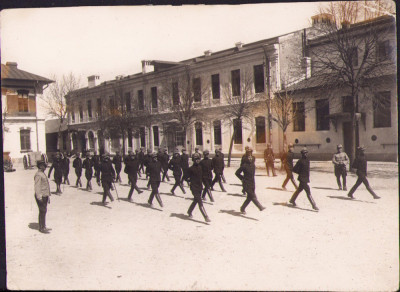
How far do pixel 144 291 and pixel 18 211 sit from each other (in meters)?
3.10

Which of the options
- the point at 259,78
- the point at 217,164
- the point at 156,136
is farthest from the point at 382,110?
the point at 156,136

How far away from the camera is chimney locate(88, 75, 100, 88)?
7477mm

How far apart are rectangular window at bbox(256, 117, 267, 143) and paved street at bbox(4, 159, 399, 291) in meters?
2.30

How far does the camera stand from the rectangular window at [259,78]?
12.0 m

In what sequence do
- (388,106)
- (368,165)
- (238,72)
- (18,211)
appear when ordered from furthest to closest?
(238,72) < (368,165) < (388,106) < (18,211)

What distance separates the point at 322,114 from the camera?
9.36m

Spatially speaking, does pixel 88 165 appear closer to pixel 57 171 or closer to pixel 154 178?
pixel 57 171

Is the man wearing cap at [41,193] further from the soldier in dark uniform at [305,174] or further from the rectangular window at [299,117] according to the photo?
the rectangular window at [299,117]

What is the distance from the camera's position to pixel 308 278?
526 cm

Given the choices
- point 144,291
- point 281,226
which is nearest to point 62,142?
point 144,291

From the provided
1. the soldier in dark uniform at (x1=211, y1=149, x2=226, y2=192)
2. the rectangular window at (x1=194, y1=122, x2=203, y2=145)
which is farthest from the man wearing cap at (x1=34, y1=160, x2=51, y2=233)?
the rectangular window at (x1=194, y1=122, x2=203, y2=145)

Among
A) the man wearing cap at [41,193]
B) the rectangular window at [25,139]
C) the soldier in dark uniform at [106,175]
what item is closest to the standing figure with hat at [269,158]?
the soldier in dark uniform at [106,175]

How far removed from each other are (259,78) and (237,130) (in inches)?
139

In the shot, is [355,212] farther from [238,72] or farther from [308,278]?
[238,72]
